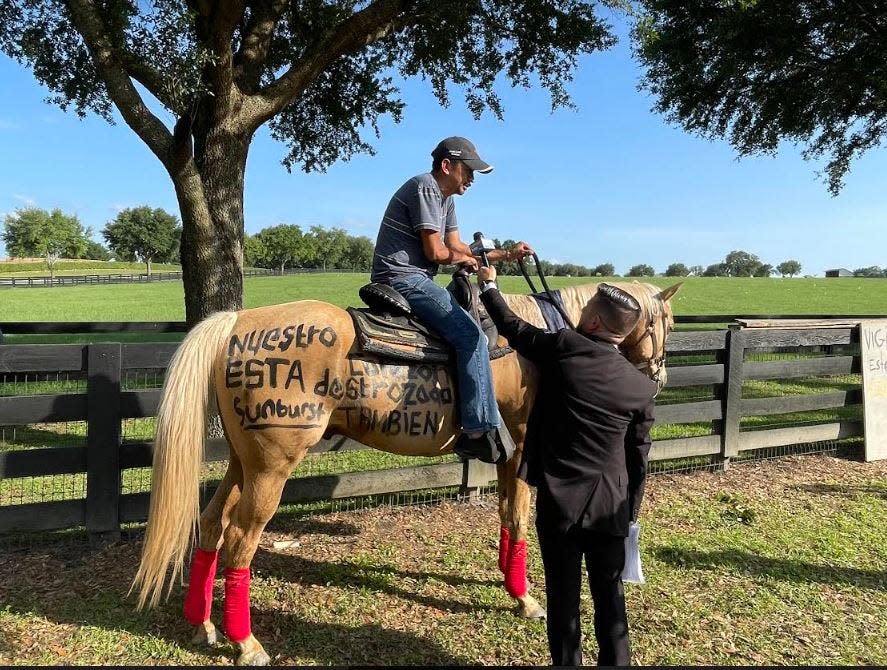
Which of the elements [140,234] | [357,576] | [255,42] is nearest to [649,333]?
[357,576]

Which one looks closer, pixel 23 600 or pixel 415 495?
pixel 23 600

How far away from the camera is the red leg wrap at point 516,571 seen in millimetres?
3727

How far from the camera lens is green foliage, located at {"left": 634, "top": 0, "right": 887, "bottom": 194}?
1171cm

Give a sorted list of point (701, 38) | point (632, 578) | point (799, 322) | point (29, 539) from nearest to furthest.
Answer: point (632, 578), point (29, 539), point (799, 322), point (701, 38)

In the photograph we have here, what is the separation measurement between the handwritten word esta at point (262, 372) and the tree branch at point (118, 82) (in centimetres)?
414

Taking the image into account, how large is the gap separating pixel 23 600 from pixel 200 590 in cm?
130

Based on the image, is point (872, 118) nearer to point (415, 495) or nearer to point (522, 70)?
point (522, 70)

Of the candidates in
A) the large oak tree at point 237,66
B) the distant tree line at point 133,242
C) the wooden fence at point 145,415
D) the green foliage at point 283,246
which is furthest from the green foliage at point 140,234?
the wooden fence at point 145,415

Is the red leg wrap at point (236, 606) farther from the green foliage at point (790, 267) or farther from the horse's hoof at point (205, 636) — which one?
the green foliage at point (790, 267)

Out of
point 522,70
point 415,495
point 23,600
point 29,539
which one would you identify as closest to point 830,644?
point 415,495

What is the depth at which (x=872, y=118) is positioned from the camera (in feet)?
45.7

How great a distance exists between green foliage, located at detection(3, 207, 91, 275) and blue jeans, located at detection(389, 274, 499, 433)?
8966cm

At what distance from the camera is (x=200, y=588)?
3.38 m

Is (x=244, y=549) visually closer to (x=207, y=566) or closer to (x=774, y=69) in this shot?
(x=207, y=566)
